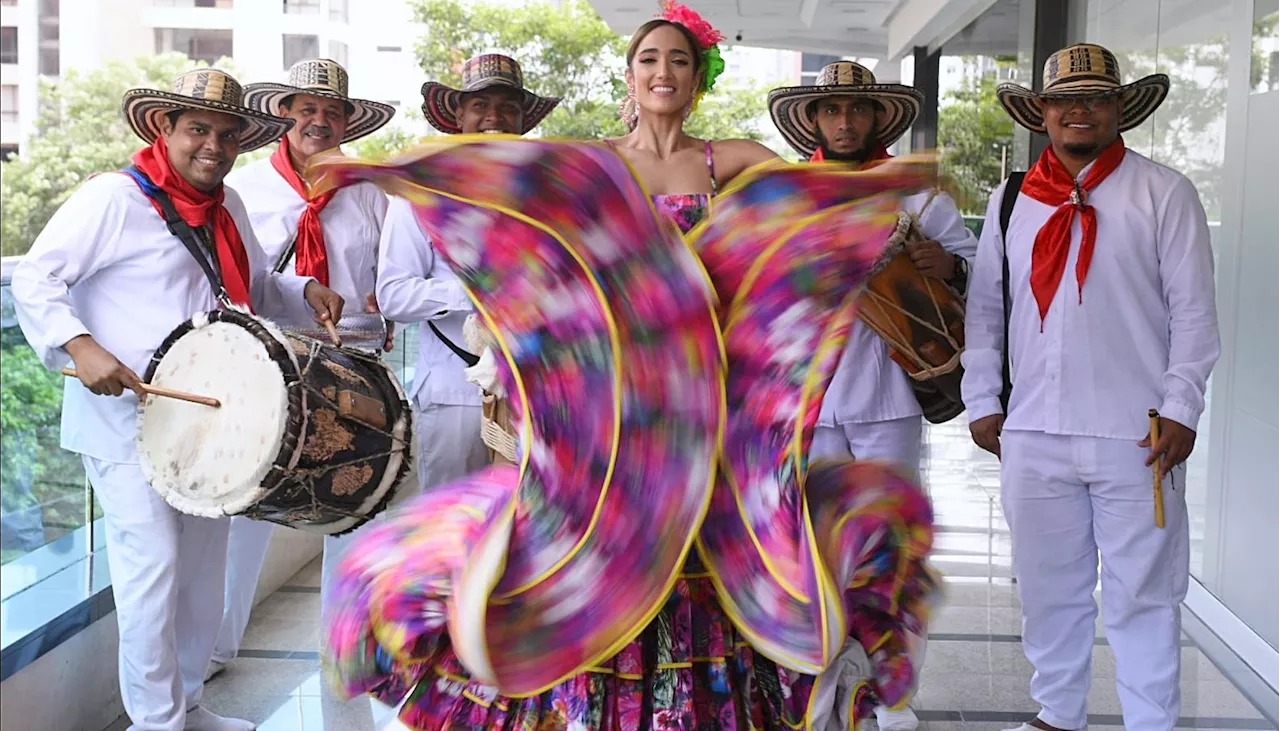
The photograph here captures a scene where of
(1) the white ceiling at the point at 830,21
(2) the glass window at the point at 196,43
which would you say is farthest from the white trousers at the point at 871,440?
(2) the glass window at the point at 196,43

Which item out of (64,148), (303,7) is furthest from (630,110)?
(303,7)

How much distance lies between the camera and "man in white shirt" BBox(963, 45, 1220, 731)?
325 centimetres

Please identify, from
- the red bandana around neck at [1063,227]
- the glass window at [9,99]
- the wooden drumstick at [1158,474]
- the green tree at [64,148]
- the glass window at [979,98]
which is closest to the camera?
the wooden drumstick at [1158,474]

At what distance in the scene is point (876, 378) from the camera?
363cm

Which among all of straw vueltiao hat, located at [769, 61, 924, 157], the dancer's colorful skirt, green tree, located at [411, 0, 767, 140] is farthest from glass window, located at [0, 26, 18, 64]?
the dancer's colorful skirt

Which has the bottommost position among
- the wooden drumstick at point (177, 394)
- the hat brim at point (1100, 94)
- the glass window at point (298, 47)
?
the wooden drumstick at point (177, 394)

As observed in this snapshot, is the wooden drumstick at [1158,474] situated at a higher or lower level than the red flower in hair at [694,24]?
lower

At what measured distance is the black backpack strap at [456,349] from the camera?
3799 millimetres

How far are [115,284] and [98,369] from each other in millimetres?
338

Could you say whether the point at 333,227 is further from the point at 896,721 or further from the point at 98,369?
the point at 896,721

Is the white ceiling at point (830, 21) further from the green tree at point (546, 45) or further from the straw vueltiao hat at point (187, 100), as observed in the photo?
the green tree at point (546, 45)

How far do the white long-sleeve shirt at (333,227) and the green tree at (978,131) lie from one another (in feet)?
30.9

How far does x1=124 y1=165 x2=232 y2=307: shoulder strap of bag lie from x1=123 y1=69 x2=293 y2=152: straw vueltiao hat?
0.14 meters

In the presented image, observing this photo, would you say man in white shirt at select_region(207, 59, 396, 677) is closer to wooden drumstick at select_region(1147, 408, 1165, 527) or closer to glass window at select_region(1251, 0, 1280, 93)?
wooden drumstick at select_region(1147, 408, 1165, 527)
